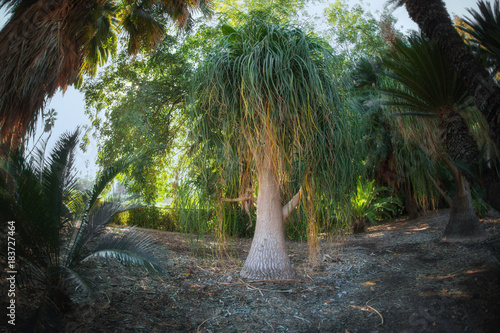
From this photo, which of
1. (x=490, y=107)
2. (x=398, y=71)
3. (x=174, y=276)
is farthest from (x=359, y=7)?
(x=174, y=276)

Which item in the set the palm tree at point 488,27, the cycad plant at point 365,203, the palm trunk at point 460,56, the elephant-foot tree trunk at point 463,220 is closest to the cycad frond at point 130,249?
the palm trunk at point 460,56

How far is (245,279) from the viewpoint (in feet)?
15.0

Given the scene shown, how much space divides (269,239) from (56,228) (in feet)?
8.86

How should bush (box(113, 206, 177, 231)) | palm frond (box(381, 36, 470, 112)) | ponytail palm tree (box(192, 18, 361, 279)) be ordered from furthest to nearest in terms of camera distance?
bush (box(113, 206, 177, 231)), ponytail palm tree (box(192, 18, 361, 279)), palm frond (box(381, 36, 470, 112))

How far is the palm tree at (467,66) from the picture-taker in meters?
2.83

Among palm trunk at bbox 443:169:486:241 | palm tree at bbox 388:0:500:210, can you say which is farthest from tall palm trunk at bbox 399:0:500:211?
palm trunk at bbox 443:169:486:241

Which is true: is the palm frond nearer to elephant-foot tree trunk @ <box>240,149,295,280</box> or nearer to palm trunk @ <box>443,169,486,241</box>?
elephant-foot tree trunk @ <box>240,149,295,280</box>

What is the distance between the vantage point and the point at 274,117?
4.07 metres

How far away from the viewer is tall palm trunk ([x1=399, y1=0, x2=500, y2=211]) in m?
2.83

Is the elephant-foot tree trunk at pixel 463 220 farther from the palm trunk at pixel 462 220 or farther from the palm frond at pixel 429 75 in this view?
the palm frond at pixel 429 75

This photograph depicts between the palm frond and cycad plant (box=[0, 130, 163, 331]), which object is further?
the palm frond

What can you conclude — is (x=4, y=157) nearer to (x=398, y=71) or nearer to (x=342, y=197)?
(x=342, y=197)

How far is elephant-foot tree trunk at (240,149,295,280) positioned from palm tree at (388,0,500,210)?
236 centimetres

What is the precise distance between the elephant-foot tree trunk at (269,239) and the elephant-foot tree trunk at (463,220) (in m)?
3.59
